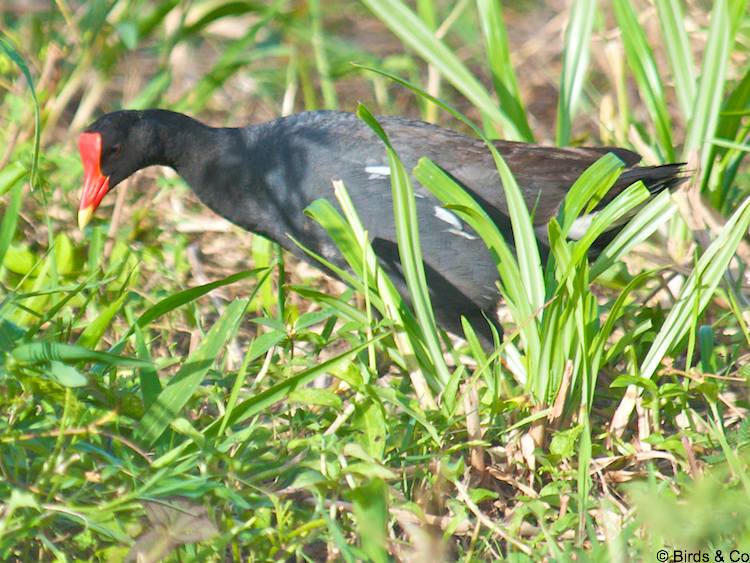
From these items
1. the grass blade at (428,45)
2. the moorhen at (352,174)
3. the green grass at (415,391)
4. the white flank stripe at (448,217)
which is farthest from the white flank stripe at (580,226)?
the grass blade at (428,45)

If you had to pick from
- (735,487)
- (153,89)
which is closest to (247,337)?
(153,89)

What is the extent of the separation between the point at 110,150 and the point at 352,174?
826 mm

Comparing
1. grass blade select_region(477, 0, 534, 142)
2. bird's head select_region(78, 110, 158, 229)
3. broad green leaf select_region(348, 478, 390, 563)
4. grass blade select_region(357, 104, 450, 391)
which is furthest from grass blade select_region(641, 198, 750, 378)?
bird's head select_region(78, 110, 158, 229)

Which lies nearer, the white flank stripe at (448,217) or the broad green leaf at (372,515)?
the broad green leaf at (372,515)

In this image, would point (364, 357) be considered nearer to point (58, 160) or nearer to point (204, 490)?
point (204, 490)

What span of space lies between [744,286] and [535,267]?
86 cm

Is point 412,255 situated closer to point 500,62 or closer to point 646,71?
point 500,62

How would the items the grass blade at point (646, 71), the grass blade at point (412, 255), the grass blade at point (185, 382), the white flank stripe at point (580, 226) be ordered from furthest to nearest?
the grass blade at point (646, 71) → the white flank stripe at point (580, 226) → the grass blade at point (412, 255) → the grass blade at point (185, 382)

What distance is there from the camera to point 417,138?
3.45 metres

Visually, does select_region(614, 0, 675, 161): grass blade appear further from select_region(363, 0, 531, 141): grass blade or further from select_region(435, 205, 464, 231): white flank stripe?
select_region(435, 205, 464, 231): white flank stripe

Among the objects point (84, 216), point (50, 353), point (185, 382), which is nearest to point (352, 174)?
point (84, 216)

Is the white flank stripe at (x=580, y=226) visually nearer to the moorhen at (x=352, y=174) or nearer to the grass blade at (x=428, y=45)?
the moorhen at (x=352, y=174)

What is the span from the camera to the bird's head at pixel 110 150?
11.3ft

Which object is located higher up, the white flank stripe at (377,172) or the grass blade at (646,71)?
the grass blade at (646,71)
